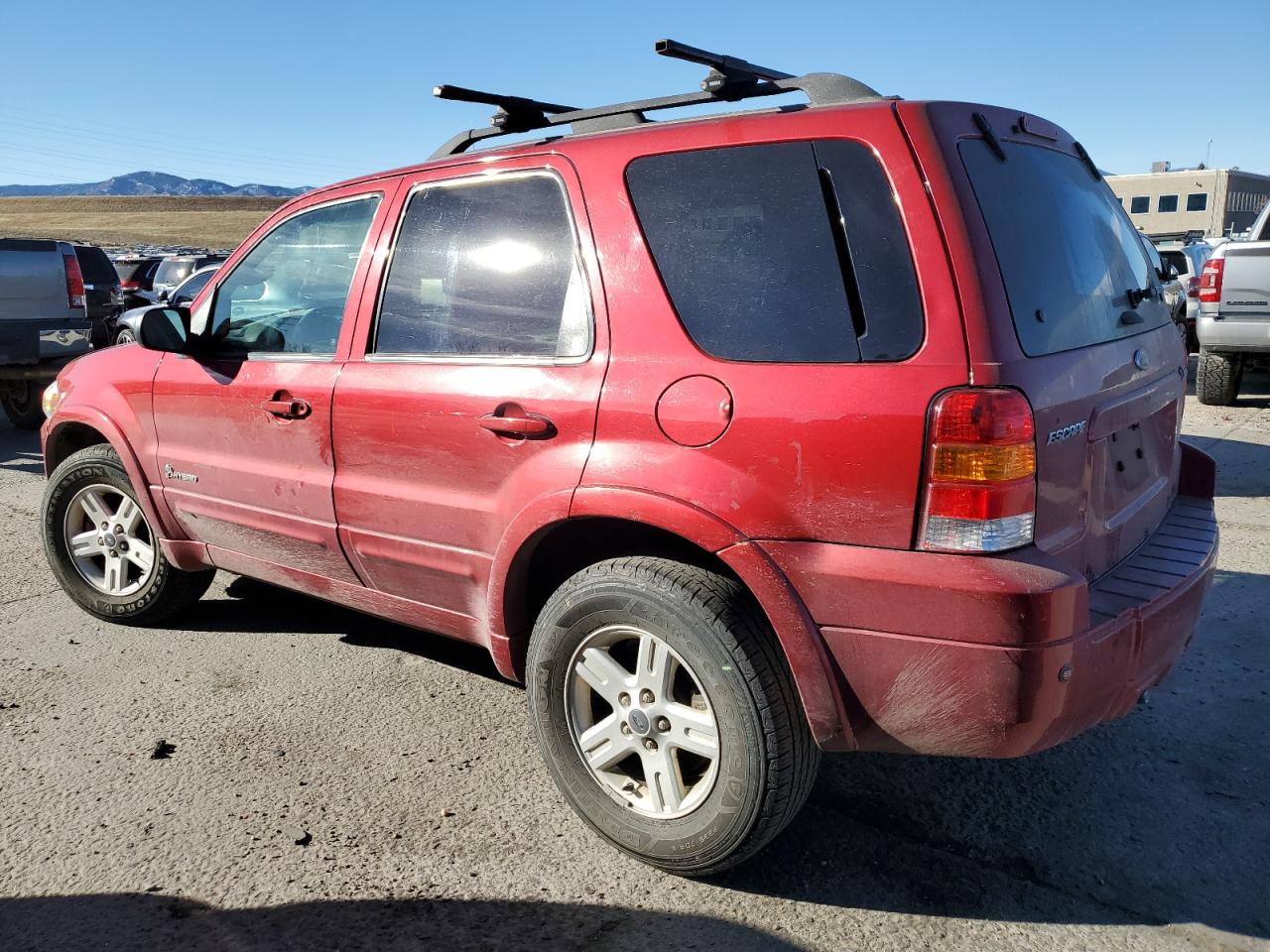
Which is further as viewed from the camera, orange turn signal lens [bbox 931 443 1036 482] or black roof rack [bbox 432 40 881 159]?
black roof rack [bbox 432 40 881 159]

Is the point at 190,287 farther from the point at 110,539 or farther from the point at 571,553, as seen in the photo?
the point at 571,553

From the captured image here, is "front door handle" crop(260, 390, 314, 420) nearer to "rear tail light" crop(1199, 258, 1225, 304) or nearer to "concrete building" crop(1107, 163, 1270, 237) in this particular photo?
"rear tail light" crop(1199, 258, 1225, 304)

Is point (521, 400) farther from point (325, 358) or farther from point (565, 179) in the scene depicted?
point (325, 358)

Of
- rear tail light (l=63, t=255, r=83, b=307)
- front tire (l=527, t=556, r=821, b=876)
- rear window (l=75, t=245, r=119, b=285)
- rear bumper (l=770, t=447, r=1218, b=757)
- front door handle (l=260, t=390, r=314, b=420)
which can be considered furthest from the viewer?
rear window (l=75, t=245, r=119, b=285)

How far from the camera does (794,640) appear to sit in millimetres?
2432

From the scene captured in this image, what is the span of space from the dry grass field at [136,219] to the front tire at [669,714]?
2748 inches

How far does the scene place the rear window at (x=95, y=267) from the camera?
15812 mm

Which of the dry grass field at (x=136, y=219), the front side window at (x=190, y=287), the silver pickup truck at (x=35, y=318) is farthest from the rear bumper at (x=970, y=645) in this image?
the dry grass field at (x=136, y=219)

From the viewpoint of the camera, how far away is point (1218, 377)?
400 inches

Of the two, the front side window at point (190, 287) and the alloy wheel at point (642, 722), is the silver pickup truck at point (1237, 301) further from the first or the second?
the front side window at point (190, 287)

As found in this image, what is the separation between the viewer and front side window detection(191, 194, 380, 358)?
3.60 m

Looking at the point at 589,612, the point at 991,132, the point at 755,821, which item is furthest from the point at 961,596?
the point at 991,132

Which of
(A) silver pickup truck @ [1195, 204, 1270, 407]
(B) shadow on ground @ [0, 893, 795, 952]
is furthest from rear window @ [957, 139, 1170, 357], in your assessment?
(A) silver pickup truck @ [1195, 204, 1270, 407]

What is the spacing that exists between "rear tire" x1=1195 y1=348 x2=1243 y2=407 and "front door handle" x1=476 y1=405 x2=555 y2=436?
9.21m
